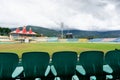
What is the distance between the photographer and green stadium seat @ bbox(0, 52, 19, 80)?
390cm

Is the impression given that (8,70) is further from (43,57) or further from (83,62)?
(83,62)

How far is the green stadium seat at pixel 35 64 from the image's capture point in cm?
404

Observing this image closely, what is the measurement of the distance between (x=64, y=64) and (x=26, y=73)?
0.70 meters

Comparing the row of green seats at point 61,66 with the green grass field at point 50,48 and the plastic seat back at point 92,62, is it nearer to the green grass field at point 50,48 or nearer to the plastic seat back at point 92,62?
the plastic seat back at point 92,62

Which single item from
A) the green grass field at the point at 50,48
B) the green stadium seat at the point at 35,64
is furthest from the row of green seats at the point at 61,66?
the green grass field at the point at 50,48

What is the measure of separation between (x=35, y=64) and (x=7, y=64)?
48 centimetres

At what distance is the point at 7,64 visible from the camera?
156 inches

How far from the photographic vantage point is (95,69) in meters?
4.46

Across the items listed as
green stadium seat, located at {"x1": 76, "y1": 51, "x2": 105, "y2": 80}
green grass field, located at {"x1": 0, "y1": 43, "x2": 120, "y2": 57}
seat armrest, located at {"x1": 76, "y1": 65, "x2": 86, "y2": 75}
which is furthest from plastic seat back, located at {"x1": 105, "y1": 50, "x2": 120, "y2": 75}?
green grass field, located at {"x1": 0, "y1": 43, "x2": 120, "y2": 57}

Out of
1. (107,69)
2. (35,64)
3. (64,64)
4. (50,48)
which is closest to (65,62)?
(64,64)

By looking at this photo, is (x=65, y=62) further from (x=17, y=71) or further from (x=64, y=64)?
(x=17, y=71)

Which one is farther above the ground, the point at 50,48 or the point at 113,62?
the point at 113,62

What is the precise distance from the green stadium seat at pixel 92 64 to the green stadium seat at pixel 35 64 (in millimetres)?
675

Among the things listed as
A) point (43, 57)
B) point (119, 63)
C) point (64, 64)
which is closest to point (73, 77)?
point (64, 64)
